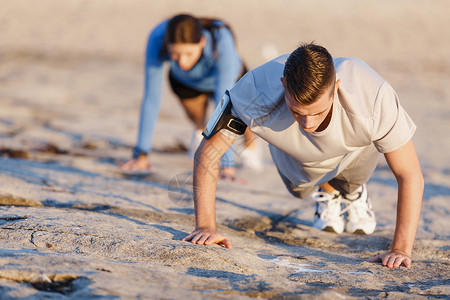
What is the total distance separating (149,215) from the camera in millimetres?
2977

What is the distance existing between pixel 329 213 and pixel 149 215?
1.05 m

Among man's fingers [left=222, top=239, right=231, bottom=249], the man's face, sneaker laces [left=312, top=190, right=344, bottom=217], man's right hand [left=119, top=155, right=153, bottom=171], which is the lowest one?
man's fingers [left=222, top=239, right=231, bottom=249]

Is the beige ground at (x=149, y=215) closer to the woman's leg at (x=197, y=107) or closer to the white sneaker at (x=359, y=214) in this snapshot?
the white sneaker at (x=359, y=214)

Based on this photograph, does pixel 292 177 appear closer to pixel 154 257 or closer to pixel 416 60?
pixel 154 257

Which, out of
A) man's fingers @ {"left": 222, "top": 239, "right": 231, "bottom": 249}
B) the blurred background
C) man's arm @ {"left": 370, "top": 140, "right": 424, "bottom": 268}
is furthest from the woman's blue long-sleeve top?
man's arm @ {"left": 370, "top": 140, "right": 424, "bottom": 268}

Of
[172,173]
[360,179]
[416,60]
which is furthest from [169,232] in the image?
[416,60]

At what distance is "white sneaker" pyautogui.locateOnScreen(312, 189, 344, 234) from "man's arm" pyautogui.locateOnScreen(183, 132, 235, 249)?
0.85 metres

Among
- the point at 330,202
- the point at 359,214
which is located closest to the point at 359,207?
the point at 359,214

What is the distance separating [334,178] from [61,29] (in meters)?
13.5

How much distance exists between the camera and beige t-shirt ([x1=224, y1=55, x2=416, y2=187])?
219 cm

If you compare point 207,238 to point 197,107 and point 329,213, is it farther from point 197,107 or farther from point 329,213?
point 197,107

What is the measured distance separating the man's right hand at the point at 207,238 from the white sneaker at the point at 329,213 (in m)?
0.89

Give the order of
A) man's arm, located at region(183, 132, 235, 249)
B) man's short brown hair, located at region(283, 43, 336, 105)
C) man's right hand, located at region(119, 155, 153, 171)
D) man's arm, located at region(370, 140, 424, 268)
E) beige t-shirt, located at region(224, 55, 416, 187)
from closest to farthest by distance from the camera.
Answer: man's short brown hair, located at region(283, 43, 336, 105), beige t-shirt, located at region(224, 55, 416, 187), man's arm, located at region(370, 140, 424, 268), man's arm, located at region(183, 132, 235, 249), man's right hand, located at region(119, 155, 153, 171)

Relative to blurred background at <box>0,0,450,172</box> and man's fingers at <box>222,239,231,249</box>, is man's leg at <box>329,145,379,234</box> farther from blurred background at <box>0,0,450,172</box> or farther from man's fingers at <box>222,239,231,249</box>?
blurred background at <box>0,0,450,172</box>
